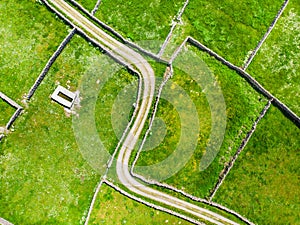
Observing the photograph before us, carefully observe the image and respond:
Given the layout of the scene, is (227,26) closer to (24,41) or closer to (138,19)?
(138,19)

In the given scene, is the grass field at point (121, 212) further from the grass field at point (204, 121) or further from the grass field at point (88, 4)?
the grass field at point (88, 4)

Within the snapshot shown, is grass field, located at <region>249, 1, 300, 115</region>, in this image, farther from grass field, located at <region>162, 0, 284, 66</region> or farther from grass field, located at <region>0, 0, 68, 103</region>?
grass field, located at <region>0, 0, 68, 103</region>

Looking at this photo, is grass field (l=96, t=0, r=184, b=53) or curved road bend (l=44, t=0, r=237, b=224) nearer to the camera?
curved road bend (l=44, t=0, r=237, b=224)

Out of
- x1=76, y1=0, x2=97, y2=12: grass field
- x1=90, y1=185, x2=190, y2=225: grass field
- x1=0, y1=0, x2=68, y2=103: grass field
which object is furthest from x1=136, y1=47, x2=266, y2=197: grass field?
x1=0, y1=0, x2=68, y2=103: grass field

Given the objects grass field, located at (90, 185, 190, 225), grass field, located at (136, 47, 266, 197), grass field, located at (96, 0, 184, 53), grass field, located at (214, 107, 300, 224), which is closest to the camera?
grass field, located at (90, 185, 190, 225)

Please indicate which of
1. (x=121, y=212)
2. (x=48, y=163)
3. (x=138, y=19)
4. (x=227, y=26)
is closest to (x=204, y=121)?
(x=227, y=26)

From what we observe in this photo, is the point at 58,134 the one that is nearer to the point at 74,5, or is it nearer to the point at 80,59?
the point at 80,59

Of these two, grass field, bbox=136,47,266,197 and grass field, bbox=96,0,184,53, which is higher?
grass field, bbox=96,0,184,53

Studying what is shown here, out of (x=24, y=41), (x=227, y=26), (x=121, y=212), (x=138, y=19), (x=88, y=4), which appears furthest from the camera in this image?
(x=227, y=26)
